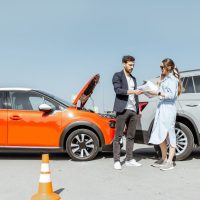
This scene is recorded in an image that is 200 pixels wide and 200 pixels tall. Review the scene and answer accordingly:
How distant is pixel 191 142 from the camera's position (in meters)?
6.99

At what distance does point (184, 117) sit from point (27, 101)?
3114 mm

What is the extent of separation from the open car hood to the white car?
1.05 meters

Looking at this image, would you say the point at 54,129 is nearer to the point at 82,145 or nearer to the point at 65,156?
the point at 82,145

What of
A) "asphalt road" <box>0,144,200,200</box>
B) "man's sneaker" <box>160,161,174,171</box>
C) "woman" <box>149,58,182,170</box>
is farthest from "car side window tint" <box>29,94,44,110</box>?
"man's sneaker" <box>160,161,174,171</box>

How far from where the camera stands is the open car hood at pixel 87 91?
7242mm

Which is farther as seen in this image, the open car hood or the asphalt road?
the open car hood

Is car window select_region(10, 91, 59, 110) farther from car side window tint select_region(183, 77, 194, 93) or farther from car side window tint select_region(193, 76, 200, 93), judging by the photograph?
car side window tint select_region(193, 76, 200, 93)

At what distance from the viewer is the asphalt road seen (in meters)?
4.58

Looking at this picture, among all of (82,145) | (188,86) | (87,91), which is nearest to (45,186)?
(82,145)

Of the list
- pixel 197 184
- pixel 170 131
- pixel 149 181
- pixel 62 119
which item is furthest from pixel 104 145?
pixel 197 184

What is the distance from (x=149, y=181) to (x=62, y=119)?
2449mm

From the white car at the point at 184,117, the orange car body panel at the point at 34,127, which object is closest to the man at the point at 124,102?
the white car at the point at 184,117

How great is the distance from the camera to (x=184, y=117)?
7.06 metres

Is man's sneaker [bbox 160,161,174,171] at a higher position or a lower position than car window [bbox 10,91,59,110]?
lower
